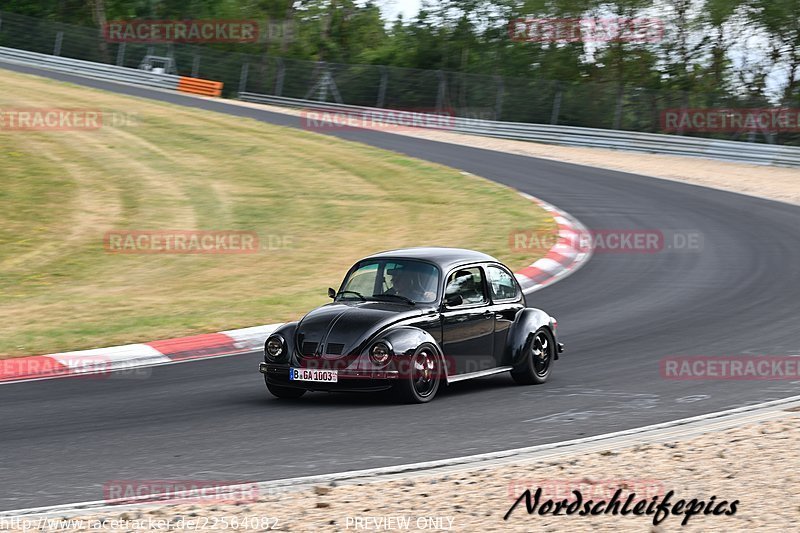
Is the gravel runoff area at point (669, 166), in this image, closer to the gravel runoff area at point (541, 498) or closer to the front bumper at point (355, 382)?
the front bumper at point (355, 382)

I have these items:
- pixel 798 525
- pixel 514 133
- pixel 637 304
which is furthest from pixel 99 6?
pixel 798 525

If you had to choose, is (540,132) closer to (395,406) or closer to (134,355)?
(134,355)

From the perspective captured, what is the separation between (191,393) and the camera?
31.6ft

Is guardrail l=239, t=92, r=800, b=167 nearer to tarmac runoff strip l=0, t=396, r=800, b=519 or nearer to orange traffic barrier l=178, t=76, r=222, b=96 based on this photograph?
orange traffic barrier l=178, t=76, r=222, b=96

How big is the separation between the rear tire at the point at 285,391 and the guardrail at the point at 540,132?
28.1m

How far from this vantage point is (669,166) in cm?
3372

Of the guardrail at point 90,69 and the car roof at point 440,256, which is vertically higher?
the guardrail at point 90,69

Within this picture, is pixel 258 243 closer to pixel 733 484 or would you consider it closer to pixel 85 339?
pixel 85 339

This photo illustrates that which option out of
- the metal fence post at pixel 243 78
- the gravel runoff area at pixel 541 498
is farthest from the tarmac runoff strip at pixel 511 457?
the metal fence post at pixel 243 78

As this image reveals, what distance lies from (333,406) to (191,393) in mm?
1401

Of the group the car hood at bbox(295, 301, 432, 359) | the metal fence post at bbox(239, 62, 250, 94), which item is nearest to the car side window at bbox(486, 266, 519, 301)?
the car hood at bbox(295, 301, 432, 359)

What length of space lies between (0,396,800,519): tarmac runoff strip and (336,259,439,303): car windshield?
247 cm

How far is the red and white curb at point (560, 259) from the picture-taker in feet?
53.5

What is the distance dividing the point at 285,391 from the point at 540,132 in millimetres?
32021
